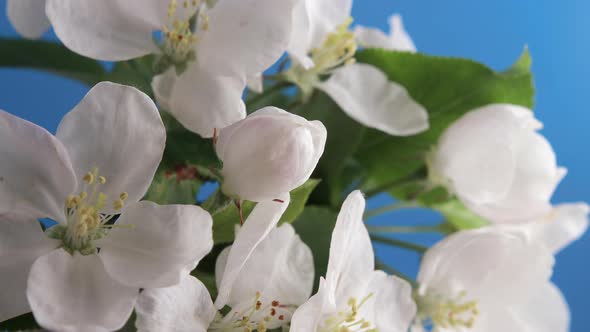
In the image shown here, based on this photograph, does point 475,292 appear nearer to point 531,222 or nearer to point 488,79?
point 531,222

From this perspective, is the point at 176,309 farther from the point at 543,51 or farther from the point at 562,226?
the point at 543,51

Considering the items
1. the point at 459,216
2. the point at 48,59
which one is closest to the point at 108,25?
the point at 48,59

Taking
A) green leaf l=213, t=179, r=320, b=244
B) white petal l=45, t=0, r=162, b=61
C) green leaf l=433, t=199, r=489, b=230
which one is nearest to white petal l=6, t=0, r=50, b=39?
white petal l=45, t=0, r=162, b=61

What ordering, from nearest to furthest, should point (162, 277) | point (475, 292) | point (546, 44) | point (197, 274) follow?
1. point (162, 277)
2. point (197, 274)
3. point (475, 292)
4. point (546, 44)

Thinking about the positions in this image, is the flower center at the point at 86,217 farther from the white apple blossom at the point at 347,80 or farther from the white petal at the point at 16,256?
the white apple blossom at the point at 347,80

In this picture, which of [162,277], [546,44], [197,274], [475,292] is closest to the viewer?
[162,277]

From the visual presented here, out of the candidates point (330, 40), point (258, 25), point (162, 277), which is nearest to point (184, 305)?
point (162, 277)

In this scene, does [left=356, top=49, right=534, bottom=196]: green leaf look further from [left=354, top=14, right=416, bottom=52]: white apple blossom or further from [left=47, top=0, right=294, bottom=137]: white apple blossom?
[left=47, top=0, right=294, bottom=137]: white apple blossom
